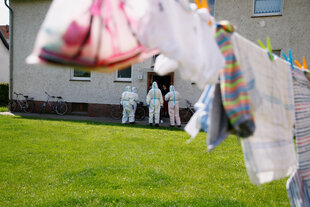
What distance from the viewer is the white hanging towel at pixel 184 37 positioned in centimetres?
118

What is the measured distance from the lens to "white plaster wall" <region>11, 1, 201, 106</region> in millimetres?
15078

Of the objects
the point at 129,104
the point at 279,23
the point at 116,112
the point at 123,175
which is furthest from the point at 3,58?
the point at 123,175

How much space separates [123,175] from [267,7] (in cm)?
1175

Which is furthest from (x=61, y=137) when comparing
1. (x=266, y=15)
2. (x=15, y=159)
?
(x=266, y=15)

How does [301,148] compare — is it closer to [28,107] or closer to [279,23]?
[279,23]

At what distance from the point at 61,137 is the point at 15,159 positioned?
8.10 ft

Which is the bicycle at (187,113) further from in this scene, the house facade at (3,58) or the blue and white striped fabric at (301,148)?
the house facade at (3,58)

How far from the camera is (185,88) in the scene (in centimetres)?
1406

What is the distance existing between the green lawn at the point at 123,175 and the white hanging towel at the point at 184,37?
298 cm

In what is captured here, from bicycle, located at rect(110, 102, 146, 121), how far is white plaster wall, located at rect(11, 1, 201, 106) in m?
0.52

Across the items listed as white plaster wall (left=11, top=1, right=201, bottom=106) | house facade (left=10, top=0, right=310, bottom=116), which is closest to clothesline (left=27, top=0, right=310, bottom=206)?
house facade (left=10, top=0, right=310, bottom=116)

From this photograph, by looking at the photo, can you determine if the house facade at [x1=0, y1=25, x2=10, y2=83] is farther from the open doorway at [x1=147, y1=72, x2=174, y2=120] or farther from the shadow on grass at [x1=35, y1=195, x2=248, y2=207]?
the shadow on grass at [x1=35, y1=195, x2=248, y2=207]

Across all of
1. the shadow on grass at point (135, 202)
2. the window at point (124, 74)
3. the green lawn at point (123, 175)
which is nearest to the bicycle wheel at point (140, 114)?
the window at point (124, 74)

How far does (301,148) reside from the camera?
2.29m
